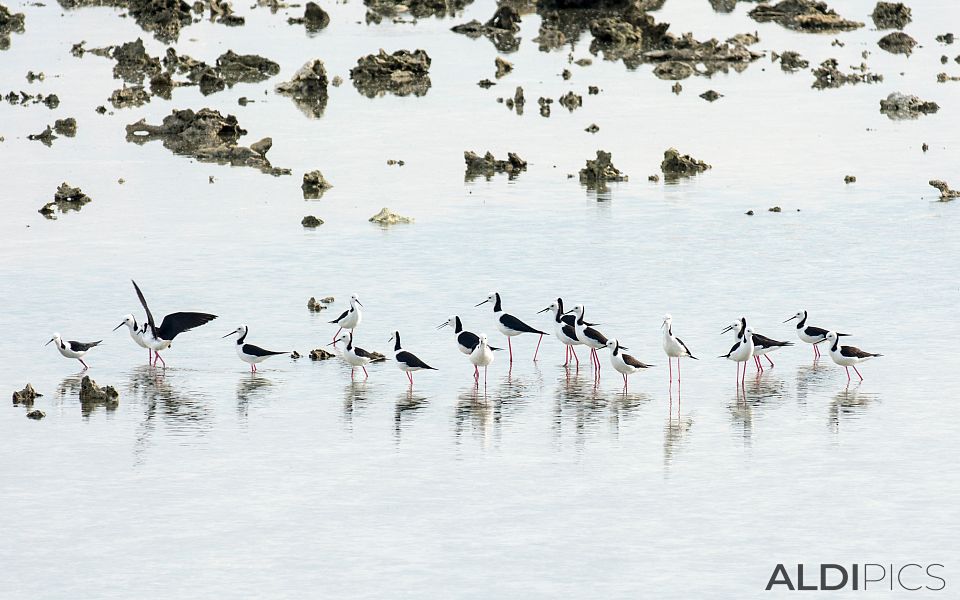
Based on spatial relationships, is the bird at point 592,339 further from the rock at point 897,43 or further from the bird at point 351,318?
the rock at point 897,43

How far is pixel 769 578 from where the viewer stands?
18.5 meters

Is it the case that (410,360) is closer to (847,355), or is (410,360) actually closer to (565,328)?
(565,328)

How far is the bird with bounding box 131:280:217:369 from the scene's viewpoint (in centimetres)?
2928

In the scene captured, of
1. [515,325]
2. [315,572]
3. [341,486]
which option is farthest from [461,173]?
[315,572]

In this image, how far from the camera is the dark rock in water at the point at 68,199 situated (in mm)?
45750

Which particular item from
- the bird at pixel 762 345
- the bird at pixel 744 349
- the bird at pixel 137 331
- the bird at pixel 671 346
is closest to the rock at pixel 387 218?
the bird at pixel 137 331

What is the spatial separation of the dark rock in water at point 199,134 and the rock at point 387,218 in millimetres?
12449

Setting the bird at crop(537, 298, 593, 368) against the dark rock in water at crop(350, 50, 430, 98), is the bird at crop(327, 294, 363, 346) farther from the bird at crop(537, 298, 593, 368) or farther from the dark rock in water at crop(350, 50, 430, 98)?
the dark rock in water at crop(350, 50, 430, 98)

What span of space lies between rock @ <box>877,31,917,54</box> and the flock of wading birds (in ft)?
186

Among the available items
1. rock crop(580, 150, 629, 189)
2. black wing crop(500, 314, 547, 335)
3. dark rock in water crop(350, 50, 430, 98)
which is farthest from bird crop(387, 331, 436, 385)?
dark rock in water crop(350, 50, 430, 98)

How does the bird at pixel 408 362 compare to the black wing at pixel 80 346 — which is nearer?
the bird at pixel 408 362

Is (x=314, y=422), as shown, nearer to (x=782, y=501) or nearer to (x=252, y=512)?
(x=252, y=512)

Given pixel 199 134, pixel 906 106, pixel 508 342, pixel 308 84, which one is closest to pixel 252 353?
pixel 508 342

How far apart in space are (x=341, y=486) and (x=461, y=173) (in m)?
29.6
